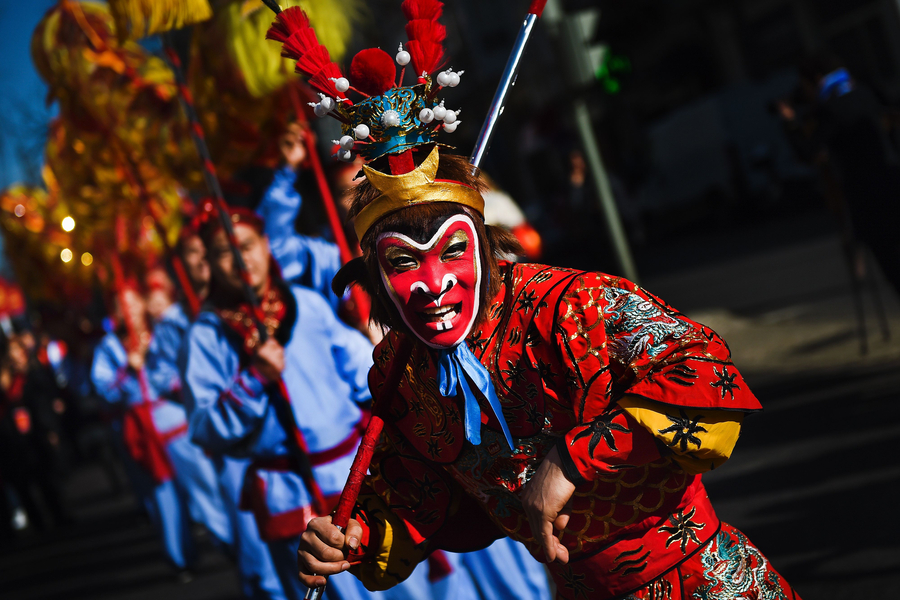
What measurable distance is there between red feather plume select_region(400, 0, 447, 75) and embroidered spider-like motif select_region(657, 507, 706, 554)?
3.20ft

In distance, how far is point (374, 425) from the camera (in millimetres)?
1941

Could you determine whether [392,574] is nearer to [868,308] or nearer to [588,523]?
[588,523]

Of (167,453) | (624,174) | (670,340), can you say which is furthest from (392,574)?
(624,174)

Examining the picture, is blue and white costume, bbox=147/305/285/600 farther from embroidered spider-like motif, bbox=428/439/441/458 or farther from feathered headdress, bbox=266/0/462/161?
feathered headdress, bbox=266/0/462/161

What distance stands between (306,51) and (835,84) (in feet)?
13.2

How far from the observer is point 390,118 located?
1.80 m

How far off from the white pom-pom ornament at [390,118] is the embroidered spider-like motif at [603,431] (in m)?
0.65

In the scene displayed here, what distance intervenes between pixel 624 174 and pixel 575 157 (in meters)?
11.9

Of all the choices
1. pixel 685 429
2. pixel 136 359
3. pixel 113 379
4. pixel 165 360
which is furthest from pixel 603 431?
pixel 113 379

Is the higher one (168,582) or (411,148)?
(411,148)

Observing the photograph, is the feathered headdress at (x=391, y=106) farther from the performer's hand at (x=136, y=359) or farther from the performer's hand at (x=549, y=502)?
the performer's hand at (x=136, y=359)

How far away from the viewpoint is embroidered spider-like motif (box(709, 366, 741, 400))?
161 centimetres

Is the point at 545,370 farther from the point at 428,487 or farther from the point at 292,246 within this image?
the point at 292,246

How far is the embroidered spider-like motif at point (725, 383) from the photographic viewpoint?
161 centimetres
